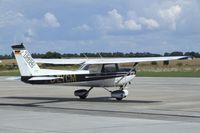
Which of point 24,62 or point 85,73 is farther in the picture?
point 85,73

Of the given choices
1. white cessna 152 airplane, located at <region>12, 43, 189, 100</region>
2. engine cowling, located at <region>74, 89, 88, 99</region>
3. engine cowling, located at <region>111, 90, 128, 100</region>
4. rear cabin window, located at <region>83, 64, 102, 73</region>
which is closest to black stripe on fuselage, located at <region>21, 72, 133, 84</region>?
white cessna 152 airplane, located at <region>12, 43, 189, 100</region>

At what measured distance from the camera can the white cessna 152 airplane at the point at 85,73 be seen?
24441 millimetres

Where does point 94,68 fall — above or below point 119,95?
above

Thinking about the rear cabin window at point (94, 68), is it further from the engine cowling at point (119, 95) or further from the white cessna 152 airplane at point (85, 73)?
the engine cowling at point (119, 95)

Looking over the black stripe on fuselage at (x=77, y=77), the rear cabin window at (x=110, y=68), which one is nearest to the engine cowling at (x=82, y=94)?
the black stripe on fuselage at (x=77, y=77)

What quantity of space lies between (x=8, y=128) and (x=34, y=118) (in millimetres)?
2561

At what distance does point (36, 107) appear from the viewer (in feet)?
70.5

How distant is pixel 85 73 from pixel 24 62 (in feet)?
Result: 9.51

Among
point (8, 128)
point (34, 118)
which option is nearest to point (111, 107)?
point (34, 118)

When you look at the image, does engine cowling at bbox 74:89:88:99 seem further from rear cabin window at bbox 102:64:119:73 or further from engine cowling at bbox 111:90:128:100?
engine cowling at bbox 111:90:128:100

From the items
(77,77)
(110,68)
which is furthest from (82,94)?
(110,68)

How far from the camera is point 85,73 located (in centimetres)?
2508

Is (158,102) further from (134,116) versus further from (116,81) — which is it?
(134,116)

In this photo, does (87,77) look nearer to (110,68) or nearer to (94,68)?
(94,68)
